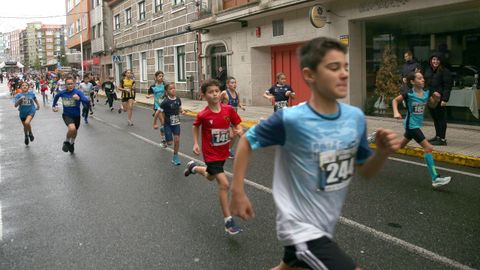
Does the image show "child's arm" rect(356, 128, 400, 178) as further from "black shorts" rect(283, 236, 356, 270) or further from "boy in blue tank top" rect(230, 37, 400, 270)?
"black shorts" rect(283, 236, 356, 270)

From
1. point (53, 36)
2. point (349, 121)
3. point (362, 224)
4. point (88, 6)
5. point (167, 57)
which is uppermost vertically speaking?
point (53, 36)

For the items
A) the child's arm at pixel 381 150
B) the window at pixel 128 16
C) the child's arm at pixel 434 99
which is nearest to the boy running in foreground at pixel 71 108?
the child's arm at pixel 434 99

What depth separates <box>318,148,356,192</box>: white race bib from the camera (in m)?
2.53

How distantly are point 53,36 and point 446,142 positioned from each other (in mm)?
185280

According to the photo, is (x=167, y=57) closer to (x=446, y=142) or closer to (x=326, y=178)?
(x=446, y=142)

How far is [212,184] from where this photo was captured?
696cm

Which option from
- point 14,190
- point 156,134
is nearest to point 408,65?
point 156,134

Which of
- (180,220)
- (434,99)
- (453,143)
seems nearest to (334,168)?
(180,220)

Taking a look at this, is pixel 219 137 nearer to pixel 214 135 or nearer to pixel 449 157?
pixel 214 135

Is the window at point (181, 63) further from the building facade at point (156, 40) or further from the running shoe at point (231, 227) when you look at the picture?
the running shoe at point (231, 227)

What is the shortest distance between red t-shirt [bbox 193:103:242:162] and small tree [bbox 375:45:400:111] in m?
9.76

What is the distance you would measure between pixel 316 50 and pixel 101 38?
4222 centimetres

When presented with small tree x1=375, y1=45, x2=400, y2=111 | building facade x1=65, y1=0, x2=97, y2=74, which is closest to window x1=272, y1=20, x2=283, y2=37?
small tree x1=375, y1=45, x2=400, y2=111

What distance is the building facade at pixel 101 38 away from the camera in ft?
132
